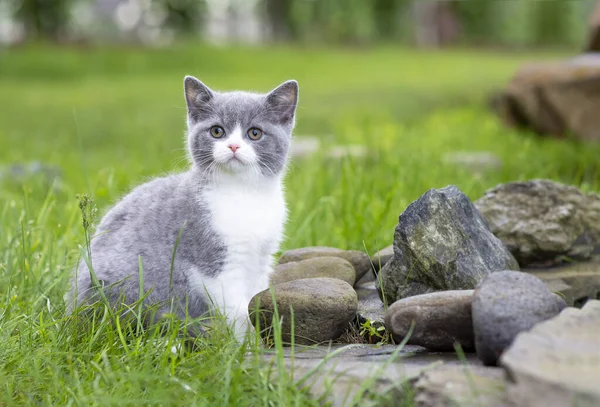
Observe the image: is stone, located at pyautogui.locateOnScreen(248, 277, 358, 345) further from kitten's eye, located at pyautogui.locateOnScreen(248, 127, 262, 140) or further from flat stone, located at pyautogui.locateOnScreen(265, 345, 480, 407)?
kitten's eye, located at pyautogui.locateOnScreen(248, 127, 262, 140)

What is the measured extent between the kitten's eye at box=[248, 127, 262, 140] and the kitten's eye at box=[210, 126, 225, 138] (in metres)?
0.11

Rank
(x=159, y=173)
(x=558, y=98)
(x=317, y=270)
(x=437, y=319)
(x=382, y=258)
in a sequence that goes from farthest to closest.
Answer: (x=558, y=98), (x=159, y=173), (x=382, y=258), (x=317, y=270), (x=437, y=319)

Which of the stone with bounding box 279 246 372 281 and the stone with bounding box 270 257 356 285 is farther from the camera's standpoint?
the stone with bounding box 279 246 372 281

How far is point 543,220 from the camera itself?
126 inches

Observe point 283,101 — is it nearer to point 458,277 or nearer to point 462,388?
point 458,277

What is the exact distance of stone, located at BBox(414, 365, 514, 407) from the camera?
1896 mm

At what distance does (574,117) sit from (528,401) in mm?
5810

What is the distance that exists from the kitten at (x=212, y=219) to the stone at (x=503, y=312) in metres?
0.93

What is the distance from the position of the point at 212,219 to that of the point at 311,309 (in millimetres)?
560

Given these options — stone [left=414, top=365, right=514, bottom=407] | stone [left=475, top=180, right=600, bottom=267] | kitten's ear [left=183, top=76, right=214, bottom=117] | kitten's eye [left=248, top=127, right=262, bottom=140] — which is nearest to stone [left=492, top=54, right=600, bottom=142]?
stone [left=475, top=180, right=600, bottom=267]

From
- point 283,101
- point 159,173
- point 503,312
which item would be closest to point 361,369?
point 503,312

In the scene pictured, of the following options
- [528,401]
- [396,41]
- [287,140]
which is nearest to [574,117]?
[287,140]

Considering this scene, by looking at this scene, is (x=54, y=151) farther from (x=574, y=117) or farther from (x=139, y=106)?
(x=574, y=117)

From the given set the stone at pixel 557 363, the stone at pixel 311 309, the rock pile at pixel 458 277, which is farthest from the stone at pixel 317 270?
the stone at pixel 557 363
